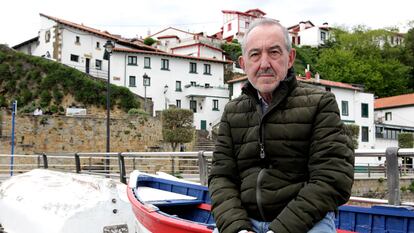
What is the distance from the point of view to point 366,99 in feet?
128

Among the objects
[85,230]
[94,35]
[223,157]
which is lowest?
[85,230]

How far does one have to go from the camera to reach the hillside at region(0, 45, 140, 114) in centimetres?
3441

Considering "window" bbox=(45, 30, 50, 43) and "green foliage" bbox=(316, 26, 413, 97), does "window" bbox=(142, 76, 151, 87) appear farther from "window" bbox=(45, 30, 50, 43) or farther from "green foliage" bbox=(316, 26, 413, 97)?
"green foliage" bbox=(316, 26, 413, 97)

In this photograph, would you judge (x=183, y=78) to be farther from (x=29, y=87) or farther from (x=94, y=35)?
(x=29, y=87)

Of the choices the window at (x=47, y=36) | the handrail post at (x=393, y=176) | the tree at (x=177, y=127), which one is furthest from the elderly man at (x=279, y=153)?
the window at (x=47, y=36)

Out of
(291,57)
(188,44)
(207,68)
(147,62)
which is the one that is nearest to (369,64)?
(188,44)

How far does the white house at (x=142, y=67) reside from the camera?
40.2 meters

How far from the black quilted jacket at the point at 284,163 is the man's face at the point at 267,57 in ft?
0.20

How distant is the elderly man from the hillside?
32766 mm

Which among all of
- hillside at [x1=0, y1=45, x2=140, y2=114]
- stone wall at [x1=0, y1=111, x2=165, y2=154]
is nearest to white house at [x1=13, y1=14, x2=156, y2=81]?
hillside at [x1=0, y1=45, x2=140, y2=114]

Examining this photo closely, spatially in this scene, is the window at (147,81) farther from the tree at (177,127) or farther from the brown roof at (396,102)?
the brown roof at (396,102)

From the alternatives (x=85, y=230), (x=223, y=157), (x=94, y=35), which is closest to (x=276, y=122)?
(x=223, y=157)

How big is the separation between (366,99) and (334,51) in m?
23.1

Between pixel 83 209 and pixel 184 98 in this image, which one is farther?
pixel 184 98
